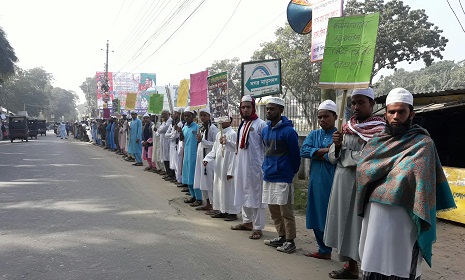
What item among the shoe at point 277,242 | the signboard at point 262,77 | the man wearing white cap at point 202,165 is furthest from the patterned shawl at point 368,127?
the signboard at point 262,77

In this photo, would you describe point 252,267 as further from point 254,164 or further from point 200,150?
point 200,150

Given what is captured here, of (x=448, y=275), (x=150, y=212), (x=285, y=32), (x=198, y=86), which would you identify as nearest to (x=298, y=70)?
(x=285, y=32)

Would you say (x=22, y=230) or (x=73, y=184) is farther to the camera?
(x=73, y=184)

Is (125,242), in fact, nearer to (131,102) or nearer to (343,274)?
(343,274)

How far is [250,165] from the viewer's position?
5.68 meters

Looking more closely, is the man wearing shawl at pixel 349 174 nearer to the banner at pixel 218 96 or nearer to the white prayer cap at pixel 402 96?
the white prayer cap at pixel 402 96

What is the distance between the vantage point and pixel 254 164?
18.6 ft

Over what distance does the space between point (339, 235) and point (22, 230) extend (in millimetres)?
4093

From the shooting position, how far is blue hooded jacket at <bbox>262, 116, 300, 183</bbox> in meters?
4.79

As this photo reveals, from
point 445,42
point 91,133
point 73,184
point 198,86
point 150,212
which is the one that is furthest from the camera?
point 91,133

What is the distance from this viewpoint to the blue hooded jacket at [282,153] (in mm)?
4789

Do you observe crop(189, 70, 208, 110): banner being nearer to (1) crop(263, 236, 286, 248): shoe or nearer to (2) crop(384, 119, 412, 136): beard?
(1) crop(263, 236, 286, 248): shoe

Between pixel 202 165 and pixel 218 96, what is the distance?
1265 millimetres

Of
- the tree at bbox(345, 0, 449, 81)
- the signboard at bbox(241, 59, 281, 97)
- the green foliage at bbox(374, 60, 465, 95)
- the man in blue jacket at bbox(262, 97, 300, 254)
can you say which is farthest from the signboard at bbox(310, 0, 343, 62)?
the green foliage at bbox(374, 60, 465, 95)
